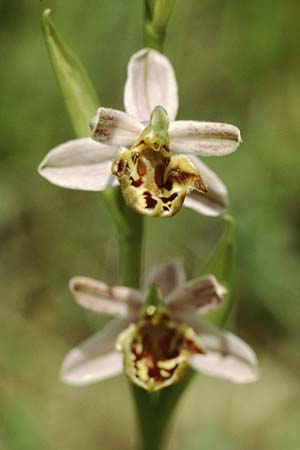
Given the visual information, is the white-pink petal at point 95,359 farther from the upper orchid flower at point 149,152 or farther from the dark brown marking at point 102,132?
the dark brown marking at point 102,132

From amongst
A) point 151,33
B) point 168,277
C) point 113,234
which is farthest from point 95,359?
point 113,234

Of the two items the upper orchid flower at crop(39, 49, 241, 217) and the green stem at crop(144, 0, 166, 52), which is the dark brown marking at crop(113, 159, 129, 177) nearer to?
the upper orchid flower at crop(39, 49, 241, 217)

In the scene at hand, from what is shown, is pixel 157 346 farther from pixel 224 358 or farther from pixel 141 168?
pixel 141 168

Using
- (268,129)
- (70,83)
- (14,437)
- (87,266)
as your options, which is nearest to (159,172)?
(70,83)

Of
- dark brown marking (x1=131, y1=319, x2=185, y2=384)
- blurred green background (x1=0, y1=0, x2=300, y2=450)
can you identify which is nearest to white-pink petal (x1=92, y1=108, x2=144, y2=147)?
dark brown marking (x1=131, y1=319, x2=185, y2=384)

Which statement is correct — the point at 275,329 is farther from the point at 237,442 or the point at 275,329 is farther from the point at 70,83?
the point at 70,83

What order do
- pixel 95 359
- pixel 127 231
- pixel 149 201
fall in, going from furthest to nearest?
pixel 95 359 → pixel 127 231 → pixel 149 201
